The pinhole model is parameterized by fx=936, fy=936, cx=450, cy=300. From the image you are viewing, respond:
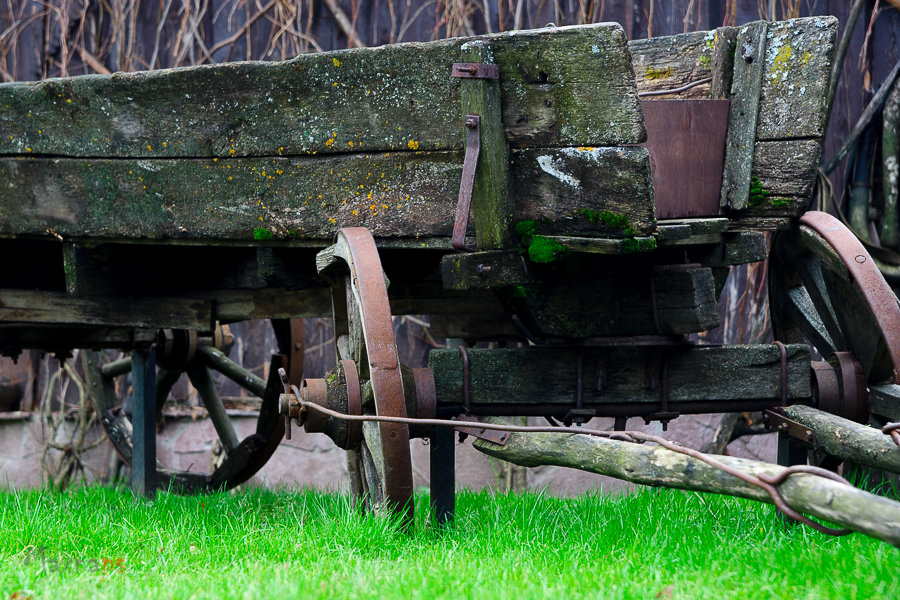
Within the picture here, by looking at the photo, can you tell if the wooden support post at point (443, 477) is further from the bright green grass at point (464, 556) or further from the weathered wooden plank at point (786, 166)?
the weathered wooden plank at point (786, 166)

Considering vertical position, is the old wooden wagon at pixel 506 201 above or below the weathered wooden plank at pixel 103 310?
above

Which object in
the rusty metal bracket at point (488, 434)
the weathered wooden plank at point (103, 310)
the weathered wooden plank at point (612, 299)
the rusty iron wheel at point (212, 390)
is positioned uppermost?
the weathered wooden plank at point (612, 299)

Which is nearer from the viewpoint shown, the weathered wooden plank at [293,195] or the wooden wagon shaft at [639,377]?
the weathered wooden plank at [293,195]

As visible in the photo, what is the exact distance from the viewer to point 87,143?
2.85 meters

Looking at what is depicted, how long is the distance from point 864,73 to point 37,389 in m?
4.81

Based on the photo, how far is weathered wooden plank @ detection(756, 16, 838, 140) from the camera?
8.48 feet

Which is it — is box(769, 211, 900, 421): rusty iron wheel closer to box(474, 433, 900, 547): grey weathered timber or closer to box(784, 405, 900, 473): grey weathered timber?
box(784, 405, 900, 473): grey weathered timber

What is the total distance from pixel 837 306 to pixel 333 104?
1651 millimetres

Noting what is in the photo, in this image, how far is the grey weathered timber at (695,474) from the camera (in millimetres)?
1489

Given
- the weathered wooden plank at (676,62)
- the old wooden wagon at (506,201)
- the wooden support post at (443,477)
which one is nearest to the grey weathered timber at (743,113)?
the old wooden wagon at (506,201)

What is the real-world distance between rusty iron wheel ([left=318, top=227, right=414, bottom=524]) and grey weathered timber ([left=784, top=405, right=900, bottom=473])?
1.04 metres

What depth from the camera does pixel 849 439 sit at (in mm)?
2221

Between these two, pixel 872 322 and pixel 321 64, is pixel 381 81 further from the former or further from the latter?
pixel 872 322

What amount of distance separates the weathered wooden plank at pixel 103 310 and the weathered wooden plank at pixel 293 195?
0.47 meters
